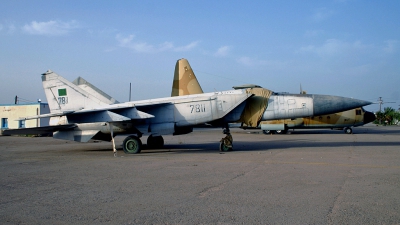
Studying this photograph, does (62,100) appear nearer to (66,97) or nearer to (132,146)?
(66,97)

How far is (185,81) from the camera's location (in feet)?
68.0

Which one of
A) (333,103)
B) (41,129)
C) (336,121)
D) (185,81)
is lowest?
(41,129)

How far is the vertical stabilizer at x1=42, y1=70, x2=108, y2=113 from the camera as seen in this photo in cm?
1639

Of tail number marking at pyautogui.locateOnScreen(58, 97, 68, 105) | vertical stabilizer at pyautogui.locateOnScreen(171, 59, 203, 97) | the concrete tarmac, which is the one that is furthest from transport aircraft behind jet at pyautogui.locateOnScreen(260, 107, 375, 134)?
the concrete tarmac

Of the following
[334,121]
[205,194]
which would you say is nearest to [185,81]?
[205,194]

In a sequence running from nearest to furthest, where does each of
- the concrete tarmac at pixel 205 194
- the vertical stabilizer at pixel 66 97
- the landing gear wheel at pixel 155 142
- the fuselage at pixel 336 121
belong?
the concrete tarmac at pixel 205 194 < the vertical stabilizer at pixel 66 97 < the landing gear wheel at pixel 155 142 < the fuselage at pixel 336 121

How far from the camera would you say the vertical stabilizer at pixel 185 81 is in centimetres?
2066

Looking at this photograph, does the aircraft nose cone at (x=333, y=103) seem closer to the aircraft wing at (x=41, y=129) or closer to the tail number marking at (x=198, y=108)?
the tail number marking at (x=198, y=108)

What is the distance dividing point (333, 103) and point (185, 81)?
31.1 ft

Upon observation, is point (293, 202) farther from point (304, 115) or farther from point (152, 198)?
point (304, 115)

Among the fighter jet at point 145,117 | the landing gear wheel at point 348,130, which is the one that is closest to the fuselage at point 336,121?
the landing gear wheel at point 348,130

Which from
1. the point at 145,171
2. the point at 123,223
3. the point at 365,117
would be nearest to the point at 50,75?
the point at 145,171

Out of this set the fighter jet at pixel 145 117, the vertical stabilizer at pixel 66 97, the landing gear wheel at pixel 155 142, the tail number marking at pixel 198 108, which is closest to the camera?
the fighter jet at pixel 145 117

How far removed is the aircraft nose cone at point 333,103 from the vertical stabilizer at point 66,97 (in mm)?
10347
